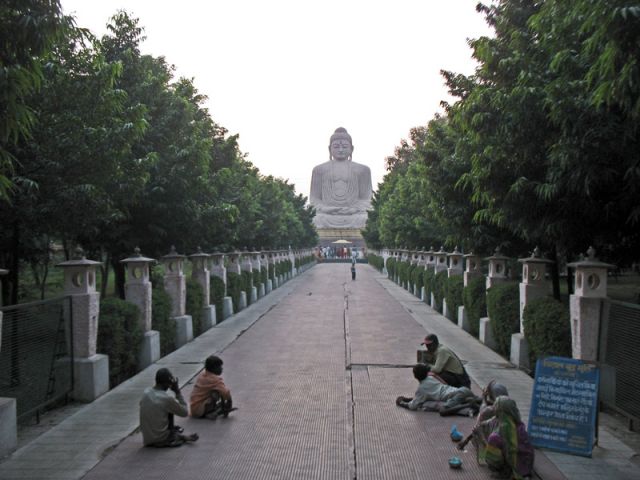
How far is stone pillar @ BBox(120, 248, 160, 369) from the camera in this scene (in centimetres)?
1163

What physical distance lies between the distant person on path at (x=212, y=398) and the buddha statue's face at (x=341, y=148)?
8368 cm

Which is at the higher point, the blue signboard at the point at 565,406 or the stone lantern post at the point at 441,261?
the stone lantern post at the point at 441,261

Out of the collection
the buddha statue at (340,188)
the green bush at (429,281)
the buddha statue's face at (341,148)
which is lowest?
the green bush at (429,281)

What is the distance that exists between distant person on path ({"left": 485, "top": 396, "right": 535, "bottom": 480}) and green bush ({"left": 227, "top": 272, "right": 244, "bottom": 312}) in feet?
51.7

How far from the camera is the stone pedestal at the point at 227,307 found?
19.5m

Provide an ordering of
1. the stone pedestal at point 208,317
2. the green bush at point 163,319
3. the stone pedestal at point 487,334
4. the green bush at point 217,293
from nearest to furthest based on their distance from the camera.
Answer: the green bush at point 163,319
the stone pedestal at point 487,334
the stone pedestal at point 208,317
the green bush at point 217,293

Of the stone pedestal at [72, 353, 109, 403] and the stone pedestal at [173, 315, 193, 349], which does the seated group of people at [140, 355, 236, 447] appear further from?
the stone pedestal at [173, 315, 193, 349]

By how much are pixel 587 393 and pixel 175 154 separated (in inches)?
441

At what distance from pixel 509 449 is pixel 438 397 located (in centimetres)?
239

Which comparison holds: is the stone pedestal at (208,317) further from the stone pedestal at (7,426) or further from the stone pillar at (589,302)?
the stone pillar at (589,302)

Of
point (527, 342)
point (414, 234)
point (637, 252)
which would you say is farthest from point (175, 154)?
point (414, 234)

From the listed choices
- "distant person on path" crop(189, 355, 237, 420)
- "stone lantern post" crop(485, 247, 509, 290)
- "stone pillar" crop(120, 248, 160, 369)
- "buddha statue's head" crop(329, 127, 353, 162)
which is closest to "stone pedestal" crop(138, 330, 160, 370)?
"stone pillar" crop(120, 248, 160, 369)

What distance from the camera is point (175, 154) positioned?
1490 cm

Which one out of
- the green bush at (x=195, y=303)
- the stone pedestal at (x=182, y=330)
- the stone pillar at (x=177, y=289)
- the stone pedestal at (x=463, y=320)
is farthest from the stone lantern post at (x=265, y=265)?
the stone pillar at (x=177, y=289)
